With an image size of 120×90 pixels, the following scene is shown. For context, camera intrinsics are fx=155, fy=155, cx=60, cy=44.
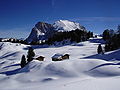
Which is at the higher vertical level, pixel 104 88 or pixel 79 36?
pixel 79 36

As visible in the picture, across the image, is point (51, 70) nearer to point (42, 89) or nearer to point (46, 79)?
point (46, 79)

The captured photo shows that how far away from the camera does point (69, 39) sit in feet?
392

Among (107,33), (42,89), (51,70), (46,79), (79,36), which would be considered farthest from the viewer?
(79,36)

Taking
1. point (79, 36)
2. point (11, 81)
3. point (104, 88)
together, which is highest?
point (79, 36)

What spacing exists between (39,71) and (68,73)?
5375 millimetres

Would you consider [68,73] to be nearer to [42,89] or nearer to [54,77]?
[54,77]

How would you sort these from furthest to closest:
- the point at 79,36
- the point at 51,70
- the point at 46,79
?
the point at 79,36, the point at 51,70, the point at 46,79

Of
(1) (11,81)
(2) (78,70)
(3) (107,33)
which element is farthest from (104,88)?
(3) (107,33)

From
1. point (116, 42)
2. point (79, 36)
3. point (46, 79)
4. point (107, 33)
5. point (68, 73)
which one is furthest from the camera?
point (79, 36)

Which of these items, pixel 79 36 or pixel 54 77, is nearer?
pixel 54 77

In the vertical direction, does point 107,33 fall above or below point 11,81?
above

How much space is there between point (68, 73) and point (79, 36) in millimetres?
91181

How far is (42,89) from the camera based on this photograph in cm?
1499

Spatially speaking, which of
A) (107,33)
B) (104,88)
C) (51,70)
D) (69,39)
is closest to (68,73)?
(51,70)
